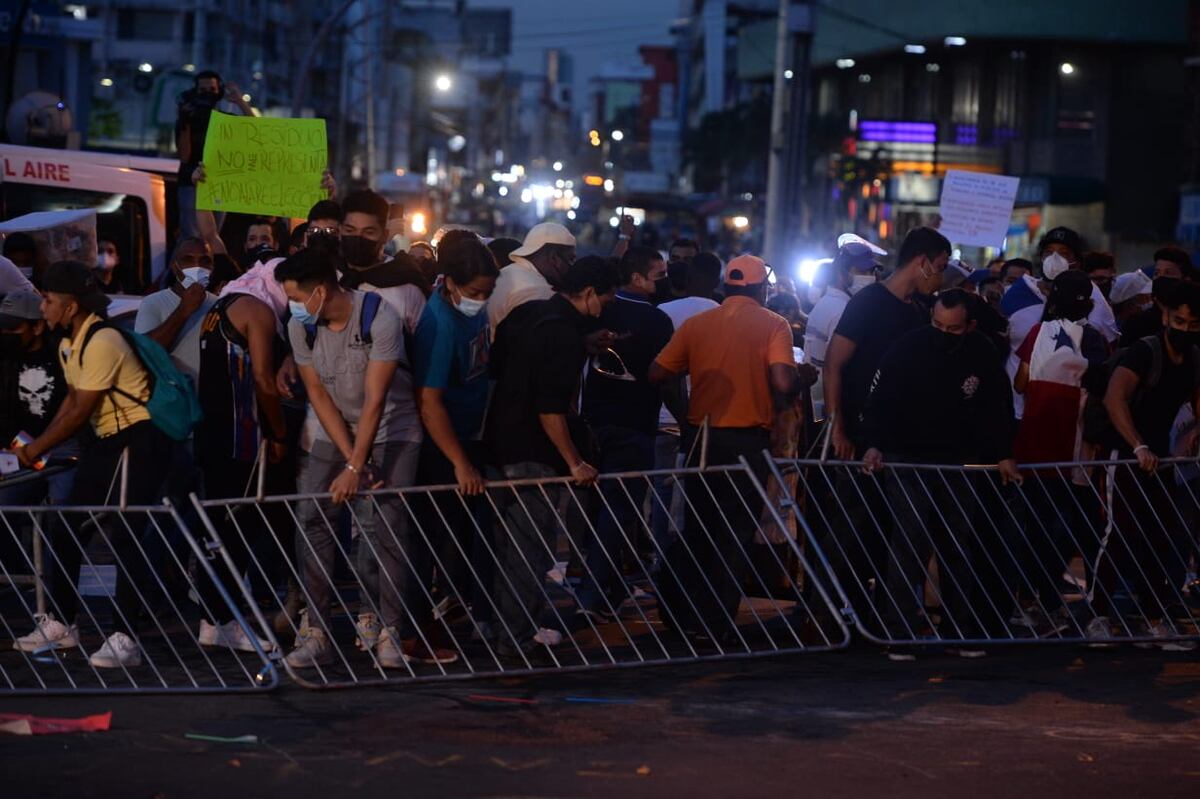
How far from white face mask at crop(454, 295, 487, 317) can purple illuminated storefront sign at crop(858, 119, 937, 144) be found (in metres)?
46.9

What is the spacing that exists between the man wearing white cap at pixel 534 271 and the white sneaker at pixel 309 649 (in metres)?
1.75

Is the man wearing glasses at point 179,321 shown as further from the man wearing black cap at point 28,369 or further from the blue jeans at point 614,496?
the blue jeans at point 614,496

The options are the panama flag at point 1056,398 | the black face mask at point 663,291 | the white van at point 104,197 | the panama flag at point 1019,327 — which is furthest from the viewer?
the white van at point 104,197

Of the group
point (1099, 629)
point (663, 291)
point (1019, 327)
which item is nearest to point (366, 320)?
point (1099, 629)

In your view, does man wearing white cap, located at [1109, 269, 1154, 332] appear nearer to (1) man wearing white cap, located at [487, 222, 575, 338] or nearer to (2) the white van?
(1) man wearing white cap, located at [487, 222, 575, 338]

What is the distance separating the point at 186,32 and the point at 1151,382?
243ft

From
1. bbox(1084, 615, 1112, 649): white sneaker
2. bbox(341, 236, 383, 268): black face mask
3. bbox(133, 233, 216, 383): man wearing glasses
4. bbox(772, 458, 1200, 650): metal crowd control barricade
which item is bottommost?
bbox(1084, 615, 1112, 649): white sneaker

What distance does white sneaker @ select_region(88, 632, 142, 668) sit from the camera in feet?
27.9

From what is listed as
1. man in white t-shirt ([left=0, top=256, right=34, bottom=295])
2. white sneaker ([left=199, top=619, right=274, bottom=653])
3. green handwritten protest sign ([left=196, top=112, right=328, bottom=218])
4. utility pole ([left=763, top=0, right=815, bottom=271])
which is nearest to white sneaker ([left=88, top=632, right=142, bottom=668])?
white sneaker ([left=199, top=619, right=274, bottom=653])

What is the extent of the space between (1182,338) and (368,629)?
438cm

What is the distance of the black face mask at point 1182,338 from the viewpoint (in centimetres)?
975

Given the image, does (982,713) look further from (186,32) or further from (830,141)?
(186,32)

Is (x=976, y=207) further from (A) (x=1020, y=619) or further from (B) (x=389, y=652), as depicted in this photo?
(B) (x=389, y=652)

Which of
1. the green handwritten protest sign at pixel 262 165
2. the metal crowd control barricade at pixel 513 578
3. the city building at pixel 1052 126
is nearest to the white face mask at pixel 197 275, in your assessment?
the metal crowd control barricade at pixel 513 578
